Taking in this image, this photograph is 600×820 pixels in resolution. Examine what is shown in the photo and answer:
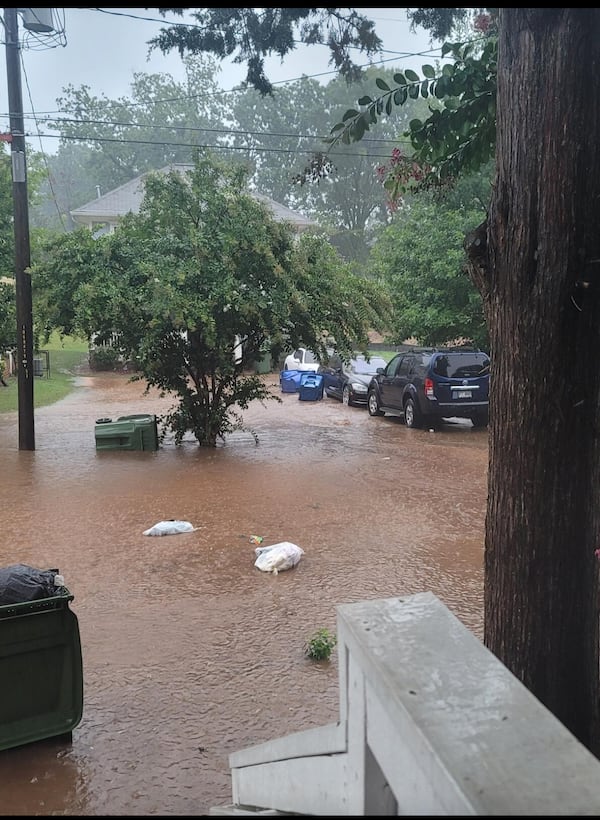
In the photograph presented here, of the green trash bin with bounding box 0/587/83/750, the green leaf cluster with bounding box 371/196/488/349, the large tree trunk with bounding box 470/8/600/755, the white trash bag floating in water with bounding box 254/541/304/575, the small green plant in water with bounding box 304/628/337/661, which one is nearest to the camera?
the large tree trunk with bounding box 470/8/600/755

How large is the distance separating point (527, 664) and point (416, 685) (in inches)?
53.6

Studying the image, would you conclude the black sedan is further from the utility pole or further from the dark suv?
the utility pole

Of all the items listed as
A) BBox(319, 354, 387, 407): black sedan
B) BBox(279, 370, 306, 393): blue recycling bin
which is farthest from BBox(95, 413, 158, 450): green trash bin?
BBox(279, 370, 306, 393): blue recycling bin

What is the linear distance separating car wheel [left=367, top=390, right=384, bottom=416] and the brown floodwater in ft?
9.54

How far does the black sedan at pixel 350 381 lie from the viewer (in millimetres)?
Answer: 19188

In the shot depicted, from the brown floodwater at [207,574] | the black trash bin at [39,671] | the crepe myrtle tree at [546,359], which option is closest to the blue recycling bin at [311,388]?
the brown floodwater at [207,574]

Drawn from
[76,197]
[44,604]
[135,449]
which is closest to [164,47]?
[44,604]

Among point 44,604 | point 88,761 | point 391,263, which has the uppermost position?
point 391,263

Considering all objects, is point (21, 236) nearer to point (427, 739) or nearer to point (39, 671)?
point (39, 671)

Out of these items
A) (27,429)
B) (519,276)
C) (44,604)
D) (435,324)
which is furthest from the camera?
(435,324)

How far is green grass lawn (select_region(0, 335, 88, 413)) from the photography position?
19.7 meters

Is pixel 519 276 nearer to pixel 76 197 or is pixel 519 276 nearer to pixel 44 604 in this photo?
pixel 44 604

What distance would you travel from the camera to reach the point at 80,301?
425 inches

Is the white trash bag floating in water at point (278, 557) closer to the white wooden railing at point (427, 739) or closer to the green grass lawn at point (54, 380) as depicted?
the white wooden railing at point (427, 739)
